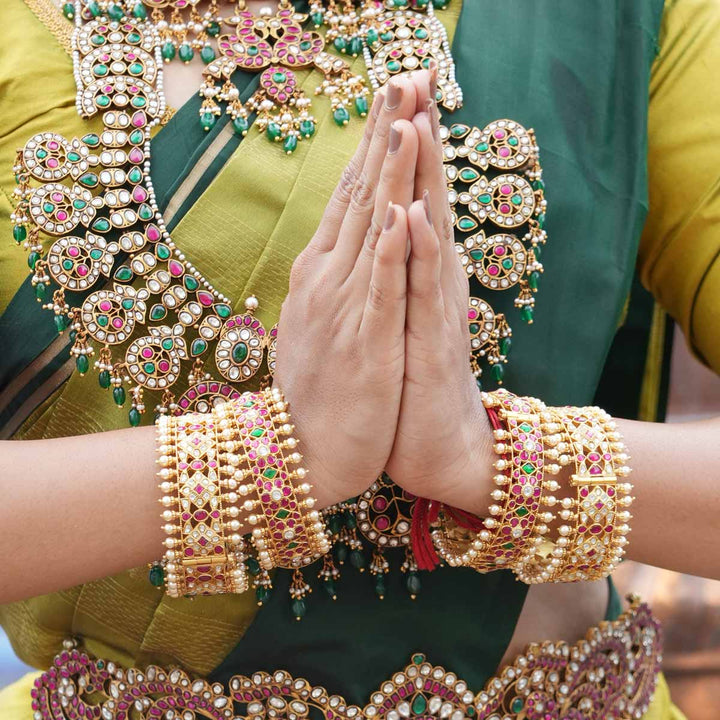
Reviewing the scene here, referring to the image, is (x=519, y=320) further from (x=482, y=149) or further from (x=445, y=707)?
(x=445, y=707)

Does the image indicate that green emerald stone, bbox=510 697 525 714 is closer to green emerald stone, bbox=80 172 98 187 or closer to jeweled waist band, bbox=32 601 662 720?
jeweled waist band, bbox=32 601 662 720

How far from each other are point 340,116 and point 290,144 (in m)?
0.05

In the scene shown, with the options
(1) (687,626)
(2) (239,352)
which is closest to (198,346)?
(2) (239,352)

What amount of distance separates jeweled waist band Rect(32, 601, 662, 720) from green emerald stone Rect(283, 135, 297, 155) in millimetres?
480

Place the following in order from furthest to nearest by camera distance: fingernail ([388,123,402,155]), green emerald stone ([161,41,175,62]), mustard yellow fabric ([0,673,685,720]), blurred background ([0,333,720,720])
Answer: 1. blurred background ([0,333,720,720])
2. mustard yellow fabric ([0,673,685,720])
3. green emerald stone ([161,41,175,62])
4. fingernail ([388,123,402,155])

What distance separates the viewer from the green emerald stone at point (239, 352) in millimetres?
789

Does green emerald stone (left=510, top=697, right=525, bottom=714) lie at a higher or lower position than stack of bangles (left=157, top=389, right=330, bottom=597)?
lower

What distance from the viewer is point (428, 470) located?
733mm

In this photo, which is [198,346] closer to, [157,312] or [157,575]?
[157,312]

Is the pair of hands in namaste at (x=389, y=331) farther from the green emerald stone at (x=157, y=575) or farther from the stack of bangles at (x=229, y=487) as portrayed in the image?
the green emerald stone at (x=157, y=575)

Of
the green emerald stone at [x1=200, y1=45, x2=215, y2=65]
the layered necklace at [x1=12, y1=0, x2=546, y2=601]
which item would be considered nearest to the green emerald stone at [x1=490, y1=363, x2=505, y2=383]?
the layered necklace at [x1=12, y1=0, x2=546, y2=601]

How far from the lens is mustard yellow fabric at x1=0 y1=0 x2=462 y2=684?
80 cm

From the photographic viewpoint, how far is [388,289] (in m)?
0.66

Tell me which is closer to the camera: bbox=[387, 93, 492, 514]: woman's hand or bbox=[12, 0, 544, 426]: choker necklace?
bbox=[387, 93, 492, 514]: woman's hand
